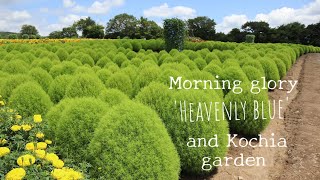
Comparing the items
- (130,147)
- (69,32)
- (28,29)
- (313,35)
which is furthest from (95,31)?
(130,147)

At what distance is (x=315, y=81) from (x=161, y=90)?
1252cm

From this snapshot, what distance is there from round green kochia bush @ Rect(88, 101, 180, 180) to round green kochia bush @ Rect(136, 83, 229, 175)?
3.61ft

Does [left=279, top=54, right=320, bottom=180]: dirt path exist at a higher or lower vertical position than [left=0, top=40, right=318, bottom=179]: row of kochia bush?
lower

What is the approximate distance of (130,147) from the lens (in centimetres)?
364

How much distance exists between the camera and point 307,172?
5680 mm

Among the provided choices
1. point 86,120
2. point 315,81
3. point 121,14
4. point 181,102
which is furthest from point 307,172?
point 121,14

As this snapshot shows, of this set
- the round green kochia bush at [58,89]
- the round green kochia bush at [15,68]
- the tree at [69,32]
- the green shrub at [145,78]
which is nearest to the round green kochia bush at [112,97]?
the round green kochia bush at [58,89]

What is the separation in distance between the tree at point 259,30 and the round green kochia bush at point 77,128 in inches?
2555

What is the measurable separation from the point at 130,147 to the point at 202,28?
68601mm

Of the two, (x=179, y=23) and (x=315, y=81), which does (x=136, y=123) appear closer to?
(x=315, y=81)

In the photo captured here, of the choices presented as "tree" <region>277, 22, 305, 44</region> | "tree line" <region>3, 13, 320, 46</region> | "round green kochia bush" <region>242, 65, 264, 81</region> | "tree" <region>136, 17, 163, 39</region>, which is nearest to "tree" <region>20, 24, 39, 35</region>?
"tree line" <region>3, 13, 320, 46</region>

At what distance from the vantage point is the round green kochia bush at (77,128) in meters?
4.19

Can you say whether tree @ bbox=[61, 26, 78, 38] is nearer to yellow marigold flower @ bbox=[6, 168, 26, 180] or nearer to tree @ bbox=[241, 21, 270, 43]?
tree @ bbox=[241, 21, 270, 43]

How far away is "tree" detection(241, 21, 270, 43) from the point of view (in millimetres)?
65613
